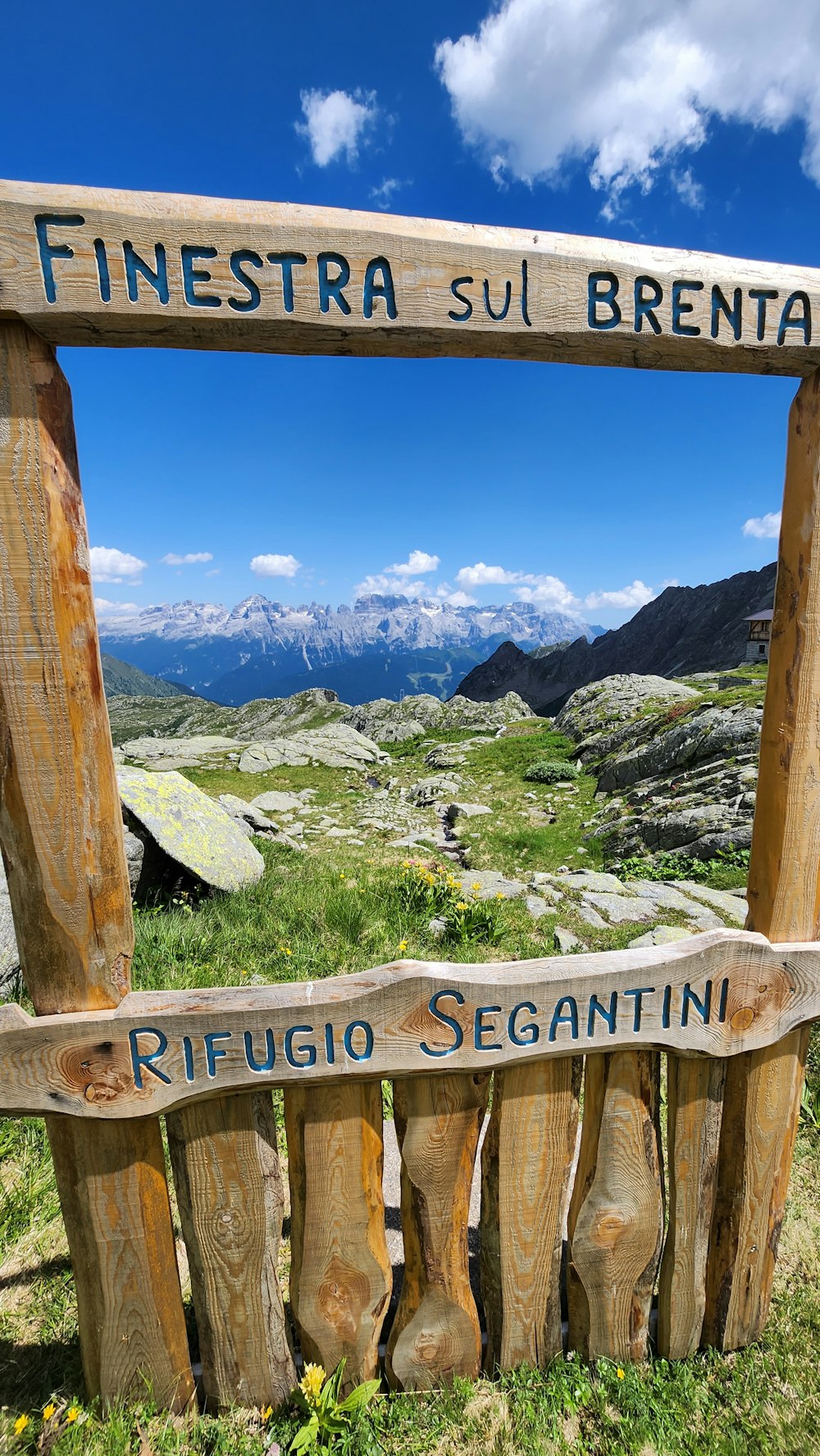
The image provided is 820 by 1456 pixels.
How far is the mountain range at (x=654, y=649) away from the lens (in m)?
92.4

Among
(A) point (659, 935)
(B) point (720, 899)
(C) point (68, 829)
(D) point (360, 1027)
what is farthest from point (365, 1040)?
(B) point (720, 899)

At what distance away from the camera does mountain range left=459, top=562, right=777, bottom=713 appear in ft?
303

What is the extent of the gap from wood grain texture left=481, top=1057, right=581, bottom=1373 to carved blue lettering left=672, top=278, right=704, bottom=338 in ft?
8.15

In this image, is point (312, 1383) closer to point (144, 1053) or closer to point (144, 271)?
point (144, 1053)

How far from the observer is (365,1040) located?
2.03 m

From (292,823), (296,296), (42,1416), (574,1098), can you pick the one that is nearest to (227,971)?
(42,1416)

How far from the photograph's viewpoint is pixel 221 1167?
2.15 meters

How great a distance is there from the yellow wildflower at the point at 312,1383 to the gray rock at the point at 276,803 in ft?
33.0

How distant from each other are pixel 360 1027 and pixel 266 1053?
311 mm

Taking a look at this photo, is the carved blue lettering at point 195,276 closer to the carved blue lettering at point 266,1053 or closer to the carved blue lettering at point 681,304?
the carved blue lettering at point 681,304

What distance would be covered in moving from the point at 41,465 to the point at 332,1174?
8.12ft

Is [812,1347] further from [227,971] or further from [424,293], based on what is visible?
[424,293]

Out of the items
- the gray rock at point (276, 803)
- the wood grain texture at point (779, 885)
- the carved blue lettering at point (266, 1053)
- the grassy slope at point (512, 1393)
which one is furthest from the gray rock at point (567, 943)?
the gray rock at point (276, 803)

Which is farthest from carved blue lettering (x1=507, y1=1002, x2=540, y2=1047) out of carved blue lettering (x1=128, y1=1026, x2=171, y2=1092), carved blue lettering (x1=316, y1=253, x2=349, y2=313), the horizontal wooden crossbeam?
carved blue lettering (x1=316, y1=253, x2=349, y2=313)
